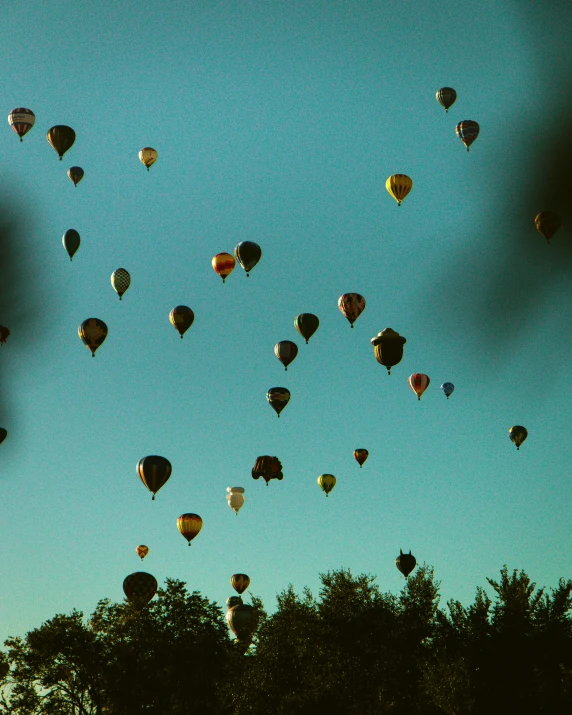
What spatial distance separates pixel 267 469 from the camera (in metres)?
52.2

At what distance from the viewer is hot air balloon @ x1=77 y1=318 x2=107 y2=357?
4603 centimetres

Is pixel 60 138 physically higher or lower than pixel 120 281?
higher

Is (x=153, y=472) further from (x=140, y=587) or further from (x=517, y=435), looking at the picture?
(x=517, y=435)

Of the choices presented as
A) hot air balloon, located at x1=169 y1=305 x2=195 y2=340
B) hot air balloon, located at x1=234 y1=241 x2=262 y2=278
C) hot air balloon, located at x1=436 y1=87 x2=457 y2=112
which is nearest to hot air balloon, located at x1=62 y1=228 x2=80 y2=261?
hot air balloon, located at x1=169 y1=305 x2=195 y2=340

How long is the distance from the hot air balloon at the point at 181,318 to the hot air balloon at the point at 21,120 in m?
11.8

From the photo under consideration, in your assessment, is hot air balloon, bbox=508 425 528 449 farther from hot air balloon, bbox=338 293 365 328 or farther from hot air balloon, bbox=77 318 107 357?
hot air balloon, bbox=77 318 107 357

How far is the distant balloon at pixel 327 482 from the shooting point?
190 feet

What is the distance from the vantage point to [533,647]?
42219 mm

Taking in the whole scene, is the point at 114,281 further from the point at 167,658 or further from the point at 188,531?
the point at 167,658

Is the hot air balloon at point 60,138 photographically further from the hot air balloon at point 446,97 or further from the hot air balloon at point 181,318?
the hot air balloon at point 446,97

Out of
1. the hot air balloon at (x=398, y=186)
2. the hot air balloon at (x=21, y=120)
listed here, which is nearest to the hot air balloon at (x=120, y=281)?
the hot air balloon at (x=21, y=120)

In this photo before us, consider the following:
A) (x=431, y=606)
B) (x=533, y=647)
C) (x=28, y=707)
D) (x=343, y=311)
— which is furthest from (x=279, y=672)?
(x=28, y=707)

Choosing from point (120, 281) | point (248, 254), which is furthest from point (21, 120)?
point (248, 254)

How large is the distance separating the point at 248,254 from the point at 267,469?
12190mm
